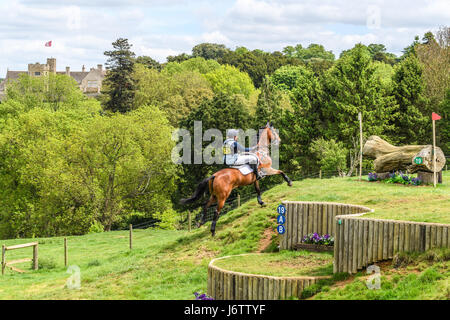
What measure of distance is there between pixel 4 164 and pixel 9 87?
2457 cm

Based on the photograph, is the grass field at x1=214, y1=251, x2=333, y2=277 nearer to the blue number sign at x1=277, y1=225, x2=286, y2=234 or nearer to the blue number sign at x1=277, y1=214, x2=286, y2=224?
the blue number sign at x1=277, y1=225, x2=286, y2=234

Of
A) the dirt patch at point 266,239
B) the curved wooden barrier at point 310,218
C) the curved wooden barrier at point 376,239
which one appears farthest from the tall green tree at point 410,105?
the curved wooden barrier at point 376,239

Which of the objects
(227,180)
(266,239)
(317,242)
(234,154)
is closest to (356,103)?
(234,154)

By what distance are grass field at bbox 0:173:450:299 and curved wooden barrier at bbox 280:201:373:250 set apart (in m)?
0.75

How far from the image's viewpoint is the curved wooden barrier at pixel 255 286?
1602 centimetres

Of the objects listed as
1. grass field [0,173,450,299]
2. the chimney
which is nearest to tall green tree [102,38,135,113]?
grass field [0,173,450,299]

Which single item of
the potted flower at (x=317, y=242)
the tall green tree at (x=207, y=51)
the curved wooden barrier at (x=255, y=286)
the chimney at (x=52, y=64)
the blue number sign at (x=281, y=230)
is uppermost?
the tall green tree at (x=207, y=51)

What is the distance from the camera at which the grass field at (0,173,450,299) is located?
1490cm

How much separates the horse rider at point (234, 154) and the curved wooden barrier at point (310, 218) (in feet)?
12.4

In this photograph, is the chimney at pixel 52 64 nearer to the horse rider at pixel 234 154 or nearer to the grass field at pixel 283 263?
the horse rider at pixel 234 154

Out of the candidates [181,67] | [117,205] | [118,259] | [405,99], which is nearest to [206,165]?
[117,205]

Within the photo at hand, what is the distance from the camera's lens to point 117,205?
50.3 m

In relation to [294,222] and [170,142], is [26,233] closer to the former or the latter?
[170,142]

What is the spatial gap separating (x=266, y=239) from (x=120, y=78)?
5929 centimetres
